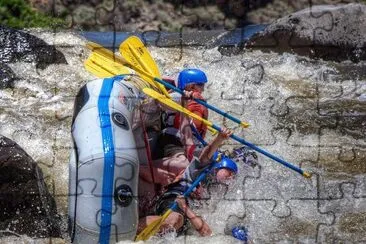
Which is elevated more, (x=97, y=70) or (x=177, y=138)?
(x=97, y=70)

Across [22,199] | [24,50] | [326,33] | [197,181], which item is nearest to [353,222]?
[197,181]

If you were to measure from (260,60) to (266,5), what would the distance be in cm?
275

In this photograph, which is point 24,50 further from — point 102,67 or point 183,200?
point 183,200

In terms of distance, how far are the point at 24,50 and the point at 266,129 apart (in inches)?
75.7

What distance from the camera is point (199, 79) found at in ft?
16.7

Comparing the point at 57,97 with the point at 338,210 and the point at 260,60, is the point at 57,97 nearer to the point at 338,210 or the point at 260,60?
the point at 260,60

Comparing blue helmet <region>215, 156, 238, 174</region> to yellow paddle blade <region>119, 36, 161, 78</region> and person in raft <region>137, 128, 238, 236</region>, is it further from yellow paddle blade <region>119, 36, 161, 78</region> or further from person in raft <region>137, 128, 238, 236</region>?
yellow paddle blade <region>119, 36, 161, 78</region>

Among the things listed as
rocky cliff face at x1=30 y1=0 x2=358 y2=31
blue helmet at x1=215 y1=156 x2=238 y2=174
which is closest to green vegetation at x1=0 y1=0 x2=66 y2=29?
rocky cliff face at x1=30 y1=0 x2=358 y2=31

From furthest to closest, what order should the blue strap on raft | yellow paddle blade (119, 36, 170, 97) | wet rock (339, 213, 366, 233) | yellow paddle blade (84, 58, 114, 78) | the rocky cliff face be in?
the rocky cliff face → yellow paddle blade (84, 58, 114, 78) → yellow paddle blade (119, 36, 170, 97) → wet rock (339, 213, 366, 233) → the blue strap on raft

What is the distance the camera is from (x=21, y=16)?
27.6 feet

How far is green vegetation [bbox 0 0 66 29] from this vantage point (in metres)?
8.21

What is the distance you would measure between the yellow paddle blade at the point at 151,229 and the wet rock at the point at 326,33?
2.54 metres

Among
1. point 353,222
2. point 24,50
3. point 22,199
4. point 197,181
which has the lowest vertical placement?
point 353,222

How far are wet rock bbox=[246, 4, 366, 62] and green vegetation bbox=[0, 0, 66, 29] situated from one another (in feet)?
8.34
